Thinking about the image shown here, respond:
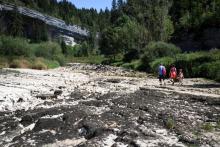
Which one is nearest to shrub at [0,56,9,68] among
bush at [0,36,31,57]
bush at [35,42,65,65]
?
bush at [0,36,31,57]

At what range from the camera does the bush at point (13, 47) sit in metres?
69.7

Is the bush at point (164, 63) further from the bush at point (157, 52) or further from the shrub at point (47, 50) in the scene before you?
the shrub at point (47, 50)

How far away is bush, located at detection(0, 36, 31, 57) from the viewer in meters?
69.7

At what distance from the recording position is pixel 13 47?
232ft

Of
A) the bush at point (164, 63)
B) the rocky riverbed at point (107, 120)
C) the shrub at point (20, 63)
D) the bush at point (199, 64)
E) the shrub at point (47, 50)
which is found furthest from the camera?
the shrub at point (47, 50)

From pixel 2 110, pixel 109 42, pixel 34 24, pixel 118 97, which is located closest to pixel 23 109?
pixel 2 110

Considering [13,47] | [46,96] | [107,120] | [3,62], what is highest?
[13,47]

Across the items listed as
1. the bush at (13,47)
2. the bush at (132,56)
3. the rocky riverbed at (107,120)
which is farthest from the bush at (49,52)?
the rocky riverbed at (107,120)

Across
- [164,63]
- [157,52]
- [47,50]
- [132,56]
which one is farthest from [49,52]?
[164,63]

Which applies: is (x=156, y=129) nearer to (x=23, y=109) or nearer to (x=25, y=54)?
(x=23, y=109)

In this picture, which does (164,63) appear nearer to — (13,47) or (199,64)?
(199,64)

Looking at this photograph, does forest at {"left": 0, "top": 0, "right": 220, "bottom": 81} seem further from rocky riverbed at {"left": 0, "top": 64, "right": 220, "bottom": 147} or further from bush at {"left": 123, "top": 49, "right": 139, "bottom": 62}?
rocky riverbed at {"left": 0, "top": 64, "right": 220, "bottom": 147}

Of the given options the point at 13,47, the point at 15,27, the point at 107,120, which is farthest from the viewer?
the point at 15,27

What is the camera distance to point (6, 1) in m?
176
